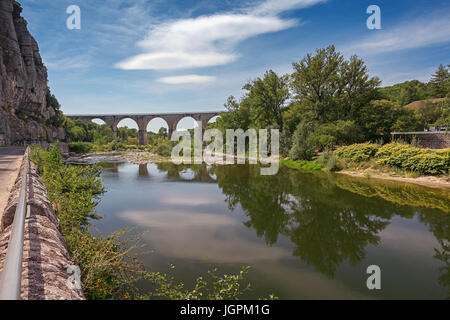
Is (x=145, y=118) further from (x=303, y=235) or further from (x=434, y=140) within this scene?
(x=303, y=235)

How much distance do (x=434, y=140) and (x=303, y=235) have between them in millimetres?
22610

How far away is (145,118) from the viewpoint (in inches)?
2457

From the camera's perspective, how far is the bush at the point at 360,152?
55.8ft

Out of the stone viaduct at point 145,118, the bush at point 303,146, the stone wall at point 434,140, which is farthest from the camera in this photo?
the stone viaduct at point 145,118

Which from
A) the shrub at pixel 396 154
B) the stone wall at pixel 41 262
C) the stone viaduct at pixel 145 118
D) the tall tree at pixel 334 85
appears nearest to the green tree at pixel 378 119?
the tall tree at pixel 334 85

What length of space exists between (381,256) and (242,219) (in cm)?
382

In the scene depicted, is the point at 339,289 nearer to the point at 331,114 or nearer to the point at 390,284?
the point at 390,284

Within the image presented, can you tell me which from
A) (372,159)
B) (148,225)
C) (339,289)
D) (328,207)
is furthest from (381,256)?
(372,159)

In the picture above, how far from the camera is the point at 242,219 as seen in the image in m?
7.90

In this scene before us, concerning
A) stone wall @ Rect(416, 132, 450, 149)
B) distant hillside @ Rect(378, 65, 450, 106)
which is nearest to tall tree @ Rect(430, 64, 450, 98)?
distant hillside @ Rect(378, 65, 450, 106)

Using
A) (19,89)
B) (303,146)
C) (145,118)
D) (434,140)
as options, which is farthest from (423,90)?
(19,89)

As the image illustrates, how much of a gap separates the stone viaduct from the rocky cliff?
68.0 ft

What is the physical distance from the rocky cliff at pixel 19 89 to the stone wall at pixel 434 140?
42.6 m

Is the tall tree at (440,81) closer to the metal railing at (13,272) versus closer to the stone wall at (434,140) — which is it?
the stone wall at (434,140)
